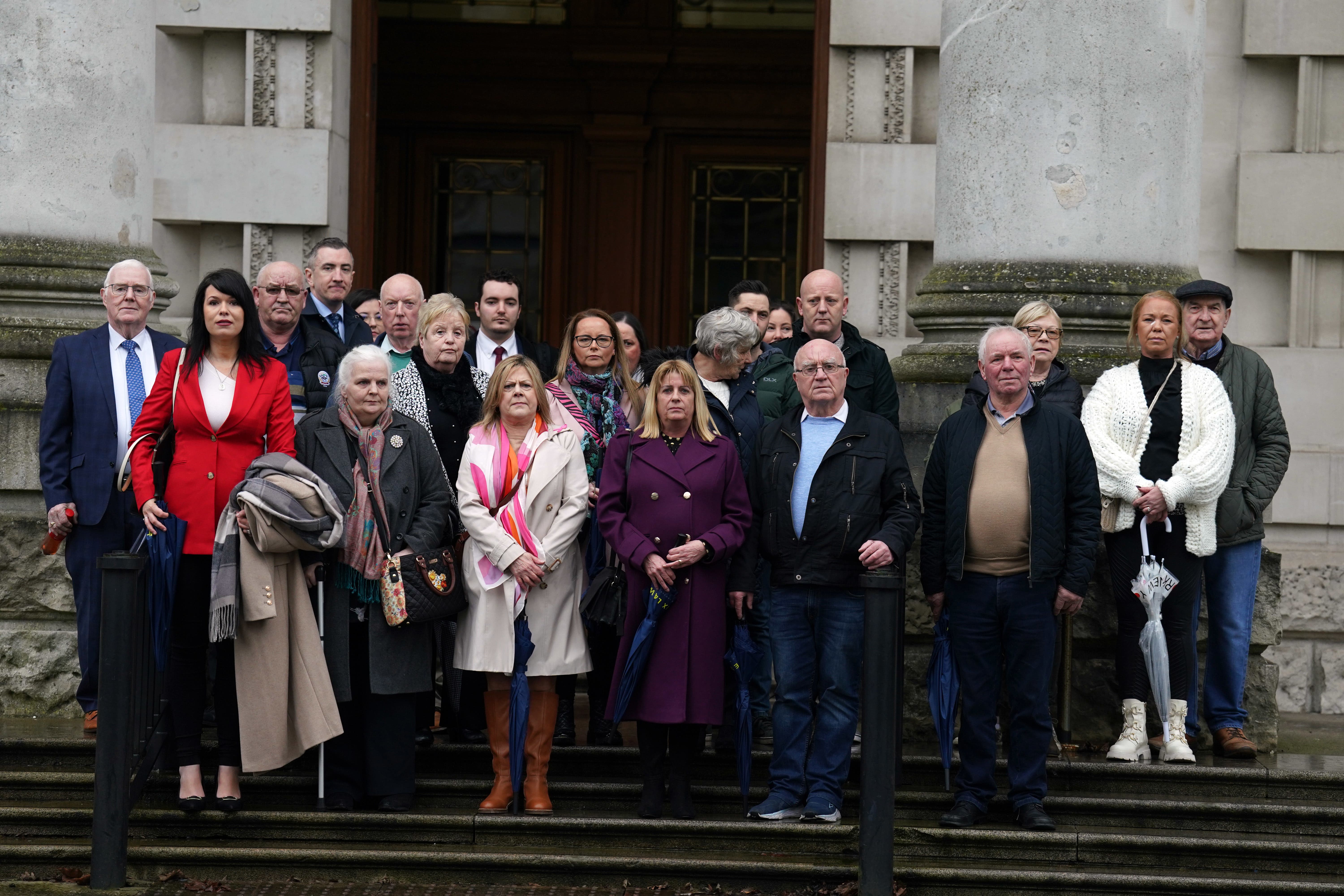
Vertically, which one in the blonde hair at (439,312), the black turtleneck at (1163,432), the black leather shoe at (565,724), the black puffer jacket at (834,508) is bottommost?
the black leather shoe at (565,724)

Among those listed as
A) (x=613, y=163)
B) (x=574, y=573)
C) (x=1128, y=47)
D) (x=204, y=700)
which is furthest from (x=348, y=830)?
(x=613, y=163)

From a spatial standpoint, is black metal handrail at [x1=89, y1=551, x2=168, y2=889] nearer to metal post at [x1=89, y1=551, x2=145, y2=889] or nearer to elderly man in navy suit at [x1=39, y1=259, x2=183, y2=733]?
metal post at [x1=89, y1=551, x2=145, y2=889]

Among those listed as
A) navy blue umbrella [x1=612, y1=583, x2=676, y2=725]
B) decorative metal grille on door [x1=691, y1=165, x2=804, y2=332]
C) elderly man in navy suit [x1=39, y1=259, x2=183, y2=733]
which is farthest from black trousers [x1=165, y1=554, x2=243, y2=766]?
decorative metal grille on door [x1=691, y1=165, x2=804, y2=332]

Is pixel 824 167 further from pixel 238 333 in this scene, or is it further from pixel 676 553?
pixel 238 333

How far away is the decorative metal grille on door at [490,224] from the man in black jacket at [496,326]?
5508 mm

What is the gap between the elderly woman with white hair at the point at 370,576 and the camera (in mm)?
6668

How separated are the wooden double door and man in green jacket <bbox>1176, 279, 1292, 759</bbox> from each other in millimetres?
5784

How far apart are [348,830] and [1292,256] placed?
6512 mm

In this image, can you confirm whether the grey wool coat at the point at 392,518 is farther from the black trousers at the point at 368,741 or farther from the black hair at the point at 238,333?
the black hair at the point at 238,333

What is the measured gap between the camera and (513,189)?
44.3 ft

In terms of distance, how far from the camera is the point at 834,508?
6578 millimetres

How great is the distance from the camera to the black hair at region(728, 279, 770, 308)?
27.7 feet

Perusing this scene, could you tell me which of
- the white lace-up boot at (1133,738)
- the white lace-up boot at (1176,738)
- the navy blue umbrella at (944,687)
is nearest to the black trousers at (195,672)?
the navy blue umbrella at (944,687)

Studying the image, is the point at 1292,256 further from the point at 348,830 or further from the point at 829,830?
the point at 348,830
